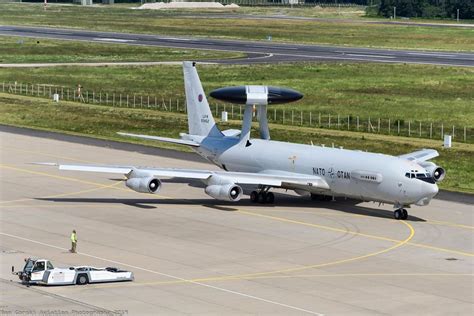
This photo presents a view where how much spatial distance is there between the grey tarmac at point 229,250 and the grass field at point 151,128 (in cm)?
1778

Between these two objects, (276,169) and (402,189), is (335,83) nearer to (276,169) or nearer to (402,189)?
(276,169)

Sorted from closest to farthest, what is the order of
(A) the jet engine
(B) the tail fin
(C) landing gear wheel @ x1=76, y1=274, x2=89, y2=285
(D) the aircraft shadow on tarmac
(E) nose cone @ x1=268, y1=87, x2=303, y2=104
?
(C) landing gear wheel @ x1=76, y1=274, x2=89, y2=285
(A) the jet engine
(D) the aircraft shadow on tarmac
(E) nose cone @ x1=268, y1=87, x2=303, y2=104
(B) the tail fin

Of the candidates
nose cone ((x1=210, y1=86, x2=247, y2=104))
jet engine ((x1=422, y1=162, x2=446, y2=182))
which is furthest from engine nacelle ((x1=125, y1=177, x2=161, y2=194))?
jet engine ((x1=422, y1=162, x2=446, y2=182))

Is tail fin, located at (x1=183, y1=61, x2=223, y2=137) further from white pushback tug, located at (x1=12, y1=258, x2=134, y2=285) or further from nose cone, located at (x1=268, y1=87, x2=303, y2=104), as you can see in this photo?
white pushback tug, located at (x1=12, y1=258, x2=134, y2=285)

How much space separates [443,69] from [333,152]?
10764cm

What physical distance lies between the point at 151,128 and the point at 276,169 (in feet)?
135

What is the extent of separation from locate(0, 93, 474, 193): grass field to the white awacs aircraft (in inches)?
541

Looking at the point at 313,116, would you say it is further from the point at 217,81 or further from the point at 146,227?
the point at 146,227

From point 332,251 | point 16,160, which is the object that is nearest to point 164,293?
point 332,251

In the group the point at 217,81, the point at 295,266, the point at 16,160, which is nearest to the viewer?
the point at 295,266

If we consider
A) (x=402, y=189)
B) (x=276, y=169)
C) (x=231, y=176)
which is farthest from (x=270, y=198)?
(x=402, y=189)

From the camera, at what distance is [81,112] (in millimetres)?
135375

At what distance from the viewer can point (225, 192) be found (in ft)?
255

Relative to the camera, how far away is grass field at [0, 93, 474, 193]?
332 ft
